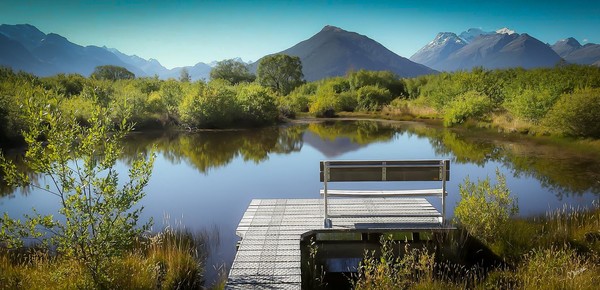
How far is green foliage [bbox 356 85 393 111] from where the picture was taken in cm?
4844

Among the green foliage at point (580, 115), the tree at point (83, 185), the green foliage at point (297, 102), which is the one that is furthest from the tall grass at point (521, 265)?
the green foliage at point (297, 102)

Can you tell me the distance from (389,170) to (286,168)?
9.70m

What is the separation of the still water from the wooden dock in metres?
0.67

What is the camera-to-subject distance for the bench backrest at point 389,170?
7.22 m

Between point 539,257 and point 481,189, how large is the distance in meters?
1.63

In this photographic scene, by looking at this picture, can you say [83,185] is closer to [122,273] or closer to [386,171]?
[122,273]

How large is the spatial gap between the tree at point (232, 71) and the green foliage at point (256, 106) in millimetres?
47543

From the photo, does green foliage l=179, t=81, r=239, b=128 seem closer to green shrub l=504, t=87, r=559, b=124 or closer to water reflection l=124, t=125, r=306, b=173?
water reflection l=124, t=125, r=306, b=173

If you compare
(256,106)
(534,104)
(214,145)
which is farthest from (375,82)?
(214,145)

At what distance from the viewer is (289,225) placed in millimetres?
7895

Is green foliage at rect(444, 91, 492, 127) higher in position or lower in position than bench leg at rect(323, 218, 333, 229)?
higher

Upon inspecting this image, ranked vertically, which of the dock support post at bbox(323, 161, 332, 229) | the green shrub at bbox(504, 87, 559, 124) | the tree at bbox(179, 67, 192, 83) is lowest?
the dock support post at bbox(323, 161, 332, 229)

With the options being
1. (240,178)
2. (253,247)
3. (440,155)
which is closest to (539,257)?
(253,247)

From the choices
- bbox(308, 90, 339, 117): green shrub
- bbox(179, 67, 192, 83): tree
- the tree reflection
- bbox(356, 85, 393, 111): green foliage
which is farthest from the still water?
bbox(179, 67, 192, 83): tree
